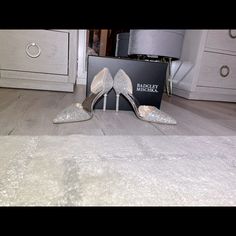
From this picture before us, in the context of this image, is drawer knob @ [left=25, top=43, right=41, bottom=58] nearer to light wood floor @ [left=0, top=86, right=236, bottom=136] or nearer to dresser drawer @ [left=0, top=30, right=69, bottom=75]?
dresser drawer @ [left=0, top=30, right=69, bottom=75]

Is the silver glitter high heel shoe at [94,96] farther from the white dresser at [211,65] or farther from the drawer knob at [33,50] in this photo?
the white dresser at [211,65]

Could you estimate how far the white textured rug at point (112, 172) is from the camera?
0.33 metres

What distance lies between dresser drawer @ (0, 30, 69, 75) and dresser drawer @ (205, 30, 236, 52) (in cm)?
95

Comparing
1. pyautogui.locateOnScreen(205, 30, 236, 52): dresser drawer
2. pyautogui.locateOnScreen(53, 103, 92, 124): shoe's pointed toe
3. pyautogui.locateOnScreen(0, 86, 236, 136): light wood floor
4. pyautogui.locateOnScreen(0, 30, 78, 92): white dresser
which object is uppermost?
pyautogui.locateOnScreen(205, 30, 236, 52): dresser drawer

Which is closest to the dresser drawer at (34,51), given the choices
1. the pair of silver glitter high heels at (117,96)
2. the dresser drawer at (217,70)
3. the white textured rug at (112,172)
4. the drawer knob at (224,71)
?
the pair of silver glitter high heels at (117,96)

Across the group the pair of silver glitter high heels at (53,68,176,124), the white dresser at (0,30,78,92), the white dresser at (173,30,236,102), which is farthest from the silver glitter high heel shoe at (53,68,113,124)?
the white dresser at (173,30,236,102)

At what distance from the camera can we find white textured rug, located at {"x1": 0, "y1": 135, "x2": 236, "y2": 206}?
0.33m

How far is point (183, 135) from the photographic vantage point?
2.20ft

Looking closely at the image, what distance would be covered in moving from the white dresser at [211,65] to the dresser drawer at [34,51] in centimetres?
88

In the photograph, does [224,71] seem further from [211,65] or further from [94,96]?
[94,96]
